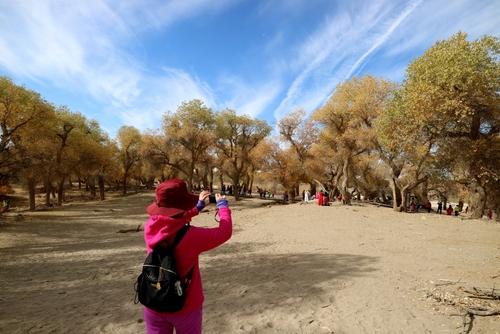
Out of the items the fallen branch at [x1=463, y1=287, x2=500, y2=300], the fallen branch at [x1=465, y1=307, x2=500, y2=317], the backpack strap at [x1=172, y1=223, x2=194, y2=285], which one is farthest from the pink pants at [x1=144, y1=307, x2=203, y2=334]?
the fallen branch at [x1=463, y1=287, x2=500, y2=300]

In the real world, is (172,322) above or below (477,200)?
above

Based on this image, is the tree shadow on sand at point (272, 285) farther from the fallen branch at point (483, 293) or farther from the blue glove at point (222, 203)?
the blue glove at point (222, 203)

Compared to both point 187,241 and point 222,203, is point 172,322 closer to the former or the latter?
point 187,241

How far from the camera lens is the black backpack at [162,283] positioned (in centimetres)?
266

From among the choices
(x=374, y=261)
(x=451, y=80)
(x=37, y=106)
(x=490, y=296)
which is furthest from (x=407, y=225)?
(x=37, y=106)

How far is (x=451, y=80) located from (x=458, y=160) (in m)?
6.06

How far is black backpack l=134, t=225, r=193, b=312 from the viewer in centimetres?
266

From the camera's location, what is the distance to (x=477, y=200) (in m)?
20.1

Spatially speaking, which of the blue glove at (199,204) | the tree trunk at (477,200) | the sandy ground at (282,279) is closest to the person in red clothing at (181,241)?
the blue glove at (199,204)

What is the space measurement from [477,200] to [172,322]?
76.1ft

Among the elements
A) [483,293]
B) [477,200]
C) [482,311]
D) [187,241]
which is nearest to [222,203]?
[187,241]

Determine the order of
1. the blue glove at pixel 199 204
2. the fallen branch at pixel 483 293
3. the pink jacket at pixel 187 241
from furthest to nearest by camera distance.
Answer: the fallen branch at pixel 483 293
the blue glove at pixel 199 204
the pink jacket at pixel 187 241

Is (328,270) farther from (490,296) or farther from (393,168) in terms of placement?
(393,168)

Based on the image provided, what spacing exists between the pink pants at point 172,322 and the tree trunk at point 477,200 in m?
22.7
